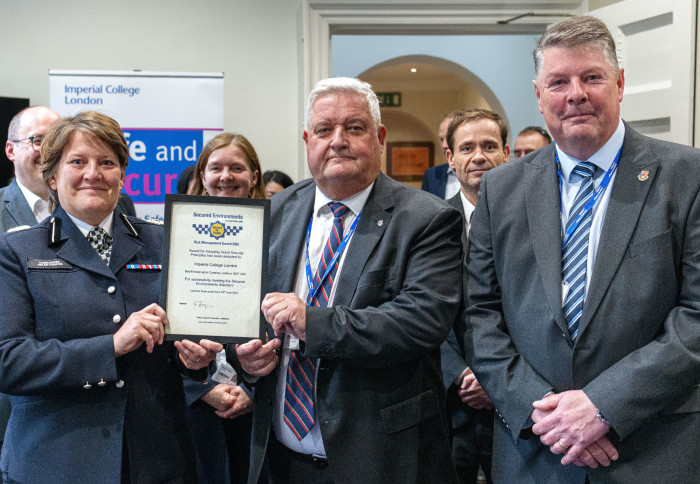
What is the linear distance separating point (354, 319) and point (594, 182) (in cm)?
77

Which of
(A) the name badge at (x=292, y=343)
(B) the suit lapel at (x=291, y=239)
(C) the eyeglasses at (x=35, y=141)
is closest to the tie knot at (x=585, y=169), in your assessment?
(B) the suit lapel at (x=291, y=239)

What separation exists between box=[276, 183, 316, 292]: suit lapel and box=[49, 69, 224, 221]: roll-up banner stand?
249cm

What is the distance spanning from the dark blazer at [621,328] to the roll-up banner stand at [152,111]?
311cm

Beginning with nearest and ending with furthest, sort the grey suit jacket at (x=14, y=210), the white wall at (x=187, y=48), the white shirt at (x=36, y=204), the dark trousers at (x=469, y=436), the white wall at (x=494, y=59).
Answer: the dark trousers at (x=469, y=436) → the grey suit jacket at (x=14, y=210) → the white shirt at (x=36, y=204) → the white wall at (x=187, y=48) → the white wall at (x=494, y=59)

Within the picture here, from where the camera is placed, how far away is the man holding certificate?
1966mm

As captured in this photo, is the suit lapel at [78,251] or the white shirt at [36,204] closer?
the suit lapel at [78,251]

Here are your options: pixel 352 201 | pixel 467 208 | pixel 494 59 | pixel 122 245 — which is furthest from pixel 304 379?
pixel 494 59

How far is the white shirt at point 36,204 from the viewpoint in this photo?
3244mm

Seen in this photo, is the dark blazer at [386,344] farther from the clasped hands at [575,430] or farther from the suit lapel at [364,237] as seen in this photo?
the clasped hands at [575,430]

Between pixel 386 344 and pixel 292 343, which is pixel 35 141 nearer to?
pixel 292 343

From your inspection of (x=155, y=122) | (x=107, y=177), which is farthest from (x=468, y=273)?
(x=155, y=122)

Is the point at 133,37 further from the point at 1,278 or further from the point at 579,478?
the point at 579,478

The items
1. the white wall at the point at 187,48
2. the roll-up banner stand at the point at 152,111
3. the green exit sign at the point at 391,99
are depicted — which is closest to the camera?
the roll-up banner stand at the point at 152,111

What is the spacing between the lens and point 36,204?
3262 millimetres
